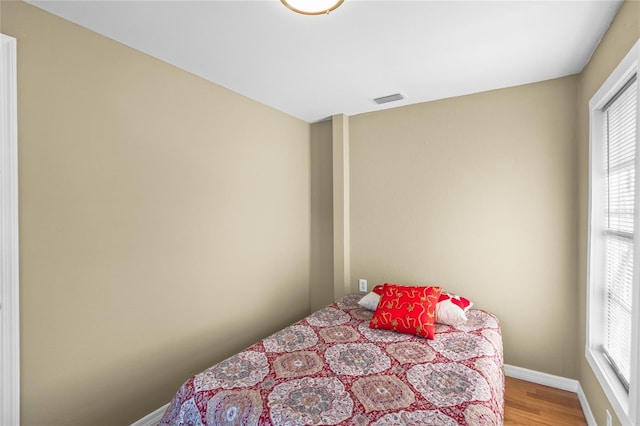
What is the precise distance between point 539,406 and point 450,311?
85cm

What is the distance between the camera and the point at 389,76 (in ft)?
8.13

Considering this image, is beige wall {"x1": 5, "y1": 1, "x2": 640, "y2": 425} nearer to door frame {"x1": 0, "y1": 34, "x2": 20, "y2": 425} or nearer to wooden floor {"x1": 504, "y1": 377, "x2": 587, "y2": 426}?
door frame {"x1": 0, "y1": 34, "x2": 20, "y2": 425}

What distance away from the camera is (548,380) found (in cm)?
254

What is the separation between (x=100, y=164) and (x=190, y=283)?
1012mm

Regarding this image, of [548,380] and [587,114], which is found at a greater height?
[587,114]

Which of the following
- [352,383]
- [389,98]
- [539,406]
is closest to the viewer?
[352,383]

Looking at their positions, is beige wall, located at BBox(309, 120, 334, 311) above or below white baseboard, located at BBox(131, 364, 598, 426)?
above

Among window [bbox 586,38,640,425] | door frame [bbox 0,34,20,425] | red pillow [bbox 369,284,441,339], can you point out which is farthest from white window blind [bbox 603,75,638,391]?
door frame [bbox 0,34,20,425]

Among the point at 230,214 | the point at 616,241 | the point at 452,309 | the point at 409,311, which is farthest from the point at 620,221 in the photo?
the point at 230,214

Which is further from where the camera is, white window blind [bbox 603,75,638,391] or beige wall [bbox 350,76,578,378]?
beige wall [bbox 350,76,578,378]

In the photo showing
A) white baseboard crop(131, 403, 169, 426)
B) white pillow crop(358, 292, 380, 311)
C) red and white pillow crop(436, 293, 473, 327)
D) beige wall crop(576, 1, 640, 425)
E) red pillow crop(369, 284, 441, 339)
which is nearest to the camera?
beige wall crop(576, 1, 640, 425)

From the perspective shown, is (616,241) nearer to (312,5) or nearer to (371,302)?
(371,302)

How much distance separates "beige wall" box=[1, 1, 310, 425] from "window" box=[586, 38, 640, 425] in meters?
2.52

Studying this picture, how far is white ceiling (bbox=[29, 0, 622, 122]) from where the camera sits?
5.45ft
